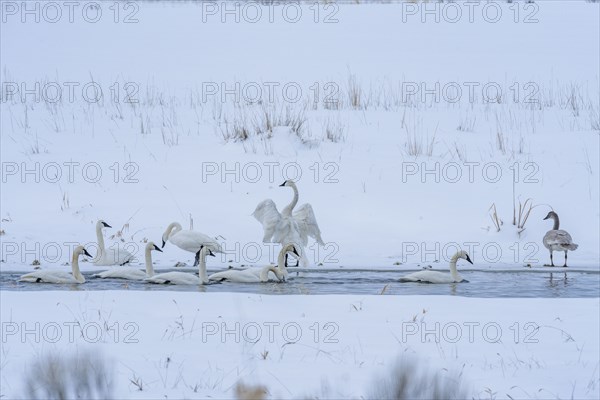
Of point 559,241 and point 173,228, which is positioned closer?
point 559,241

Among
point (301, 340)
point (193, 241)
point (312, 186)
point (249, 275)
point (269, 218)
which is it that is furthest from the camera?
point (312, 186)

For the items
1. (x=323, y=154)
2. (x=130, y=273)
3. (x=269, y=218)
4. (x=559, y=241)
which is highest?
(x=323, y=154)

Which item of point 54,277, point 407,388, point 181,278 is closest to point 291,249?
point 181,278

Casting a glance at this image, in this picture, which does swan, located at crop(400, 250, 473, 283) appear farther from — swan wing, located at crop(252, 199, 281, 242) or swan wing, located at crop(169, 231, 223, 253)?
swan wing, located at crop(169, 231, 223, 253)

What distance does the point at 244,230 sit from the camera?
1401 centimetres

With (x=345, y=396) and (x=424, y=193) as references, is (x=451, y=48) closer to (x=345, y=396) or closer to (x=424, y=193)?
(x=424, y=193)

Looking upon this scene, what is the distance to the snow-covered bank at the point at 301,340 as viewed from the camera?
6.69m

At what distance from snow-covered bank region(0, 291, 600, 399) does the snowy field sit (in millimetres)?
29

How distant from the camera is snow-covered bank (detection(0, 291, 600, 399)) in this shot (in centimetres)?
669

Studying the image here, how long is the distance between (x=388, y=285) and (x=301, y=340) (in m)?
3.04

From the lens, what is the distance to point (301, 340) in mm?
7801

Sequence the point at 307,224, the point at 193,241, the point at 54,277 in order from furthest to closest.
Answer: the point at 307,224, the point at 193,241, the point at 54,277

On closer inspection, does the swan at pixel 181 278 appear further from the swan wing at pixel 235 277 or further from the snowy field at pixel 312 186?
the snowy field at pixel 312 186

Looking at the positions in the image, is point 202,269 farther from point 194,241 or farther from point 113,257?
point 113,257
